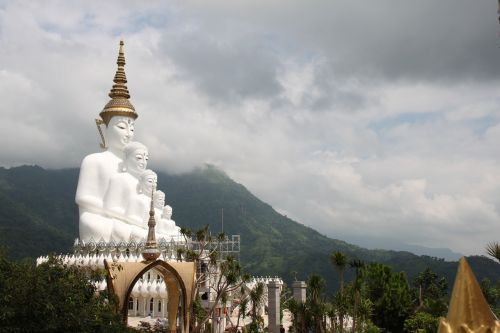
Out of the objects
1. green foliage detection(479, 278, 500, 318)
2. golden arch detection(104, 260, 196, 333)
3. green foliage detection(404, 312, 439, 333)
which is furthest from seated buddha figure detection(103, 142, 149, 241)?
green foliage detection(479, 278, 500, 318)

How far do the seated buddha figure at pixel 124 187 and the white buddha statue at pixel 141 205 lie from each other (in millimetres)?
289

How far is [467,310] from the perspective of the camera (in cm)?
887

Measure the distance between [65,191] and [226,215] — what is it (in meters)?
49.0

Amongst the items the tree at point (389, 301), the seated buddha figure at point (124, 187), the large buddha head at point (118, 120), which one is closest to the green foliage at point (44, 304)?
the seated buddha figure at point (124, 187)

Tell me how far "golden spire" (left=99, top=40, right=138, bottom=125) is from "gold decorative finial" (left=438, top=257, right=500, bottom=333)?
35.5 m

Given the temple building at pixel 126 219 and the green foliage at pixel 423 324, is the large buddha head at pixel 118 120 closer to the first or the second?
the temple building at pixel 126 219

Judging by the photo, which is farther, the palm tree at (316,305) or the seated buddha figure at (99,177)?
the seated buddha figure at (99,177)

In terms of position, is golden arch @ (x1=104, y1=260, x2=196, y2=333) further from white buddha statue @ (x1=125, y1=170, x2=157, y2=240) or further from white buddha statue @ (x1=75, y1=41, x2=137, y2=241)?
white buddha statue @ (x1=75, y1=41, x2=137, y2=241)

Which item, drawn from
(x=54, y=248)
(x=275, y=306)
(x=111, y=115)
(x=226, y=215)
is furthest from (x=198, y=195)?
(x=275, y=306)

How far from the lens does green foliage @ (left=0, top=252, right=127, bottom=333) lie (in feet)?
46.4

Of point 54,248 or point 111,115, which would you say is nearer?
point 111,115

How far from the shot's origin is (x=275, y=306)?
96.3ft

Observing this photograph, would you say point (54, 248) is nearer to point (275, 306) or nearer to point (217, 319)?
point (217, 319)

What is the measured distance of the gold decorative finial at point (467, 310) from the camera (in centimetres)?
874
